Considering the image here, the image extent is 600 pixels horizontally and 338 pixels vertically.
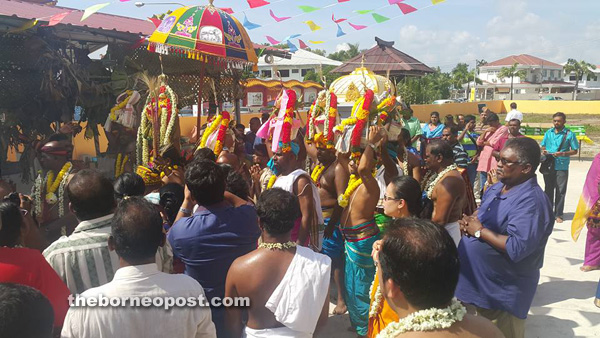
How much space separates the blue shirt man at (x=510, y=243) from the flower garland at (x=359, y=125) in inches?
52.6

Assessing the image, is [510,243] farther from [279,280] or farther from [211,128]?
[211,128]

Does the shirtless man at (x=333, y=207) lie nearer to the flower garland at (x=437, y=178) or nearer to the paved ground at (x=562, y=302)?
the paved ground at (x=562, y=302)

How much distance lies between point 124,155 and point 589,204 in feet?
18.1

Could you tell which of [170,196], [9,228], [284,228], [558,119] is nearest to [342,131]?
[170,196]

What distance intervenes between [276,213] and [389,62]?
16820 mm

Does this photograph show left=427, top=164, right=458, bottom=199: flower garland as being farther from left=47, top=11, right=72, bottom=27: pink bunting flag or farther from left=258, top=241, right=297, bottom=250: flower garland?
left=47, top=11, right=72, bottom=27: pink bunting flag

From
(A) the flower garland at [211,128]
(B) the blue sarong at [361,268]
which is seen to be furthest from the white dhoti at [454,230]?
(A) the flower garland at [211,128]

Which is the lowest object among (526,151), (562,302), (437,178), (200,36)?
(562,302)

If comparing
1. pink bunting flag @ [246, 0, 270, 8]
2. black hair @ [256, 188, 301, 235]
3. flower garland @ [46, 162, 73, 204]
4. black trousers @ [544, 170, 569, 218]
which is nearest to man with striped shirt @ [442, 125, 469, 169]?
black trousers @ [544, 170, 569, 218]

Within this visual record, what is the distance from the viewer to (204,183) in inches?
119

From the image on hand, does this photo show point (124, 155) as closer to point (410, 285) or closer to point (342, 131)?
point (342, 131)

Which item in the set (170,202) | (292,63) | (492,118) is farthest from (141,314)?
(292,63)

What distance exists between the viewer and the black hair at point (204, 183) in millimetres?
3021

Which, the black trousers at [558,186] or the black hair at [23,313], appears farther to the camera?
the black trousers at [558,186]
